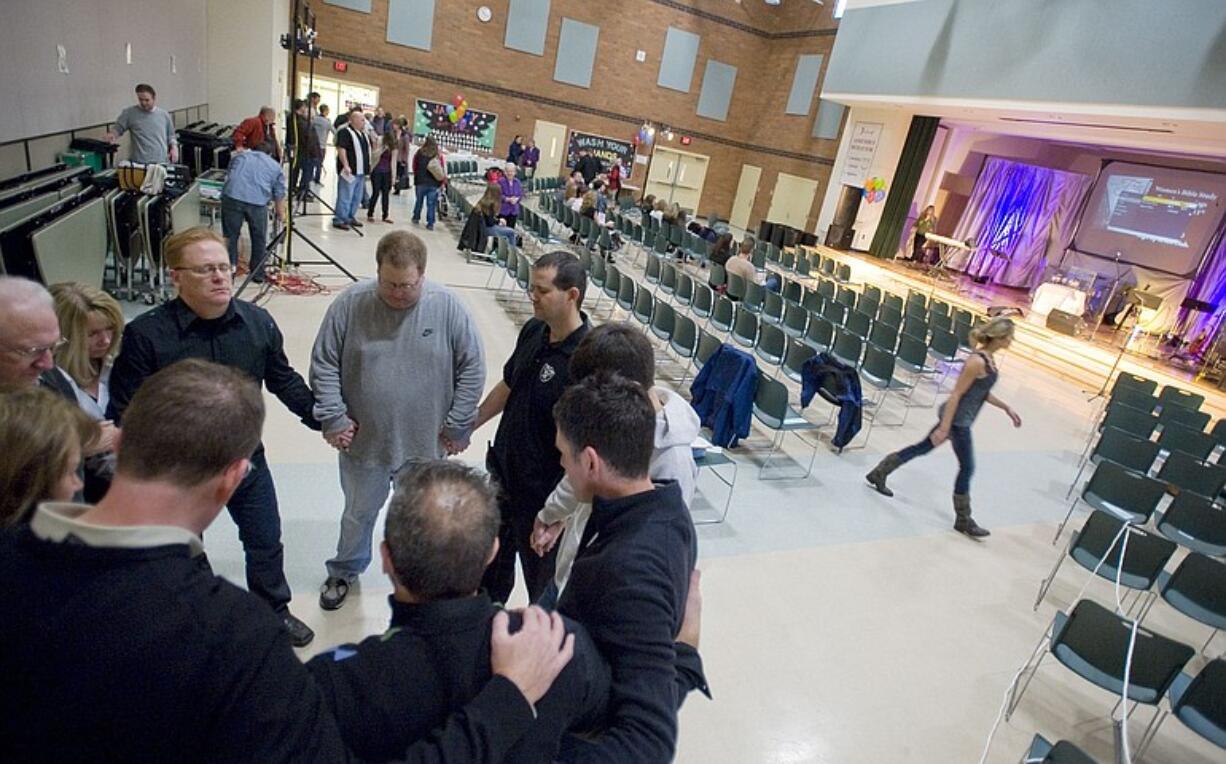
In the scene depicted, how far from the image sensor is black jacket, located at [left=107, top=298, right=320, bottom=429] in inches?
80.8

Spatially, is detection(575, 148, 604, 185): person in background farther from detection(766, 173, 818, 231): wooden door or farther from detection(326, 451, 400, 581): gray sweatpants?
detection(326, 451, 400, 581): gray sweatpants

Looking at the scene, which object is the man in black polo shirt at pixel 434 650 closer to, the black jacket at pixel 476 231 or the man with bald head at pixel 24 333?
the man with bald head at pixel 24 333

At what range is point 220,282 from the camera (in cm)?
207

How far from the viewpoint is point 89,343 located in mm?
2266

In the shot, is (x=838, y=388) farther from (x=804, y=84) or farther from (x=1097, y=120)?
(x=804, y=84)

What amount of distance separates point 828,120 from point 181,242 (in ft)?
60.1

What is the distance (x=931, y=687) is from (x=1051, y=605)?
1.54 meters

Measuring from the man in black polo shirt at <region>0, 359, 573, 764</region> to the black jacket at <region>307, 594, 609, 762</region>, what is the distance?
2 cm

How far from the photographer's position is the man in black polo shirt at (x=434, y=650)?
94 centimetres

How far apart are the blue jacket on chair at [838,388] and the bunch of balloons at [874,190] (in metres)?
12.1

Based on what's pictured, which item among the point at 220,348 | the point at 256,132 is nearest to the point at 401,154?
the point at 256,132

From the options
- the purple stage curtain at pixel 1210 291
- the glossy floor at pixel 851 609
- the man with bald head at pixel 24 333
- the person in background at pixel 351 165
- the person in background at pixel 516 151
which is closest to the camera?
the man with bald head at pixel 24 333

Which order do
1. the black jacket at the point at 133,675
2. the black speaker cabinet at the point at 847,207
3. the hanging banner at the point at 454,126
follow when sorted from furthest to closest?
the hanging banner at the point at 454,126 < the black speaker cabinet at the point at 847,207 < the black jacket at the point at 133,675

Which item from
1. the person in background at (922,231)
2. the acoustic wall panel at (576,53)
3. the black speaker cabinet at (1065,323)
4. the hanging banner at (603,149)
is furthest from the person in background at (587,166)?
the black speaker cabinet at (1065,323)
